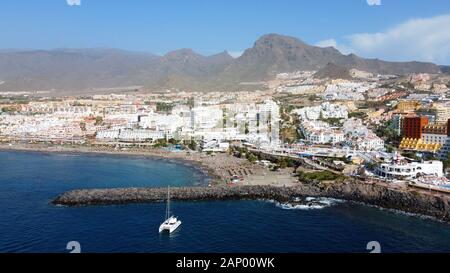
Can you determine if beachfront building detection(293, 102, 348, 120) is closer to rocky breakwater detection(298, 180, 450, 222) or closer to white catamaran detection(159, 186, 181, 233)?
rocky breakwater detection(298, 180, 450, 222)

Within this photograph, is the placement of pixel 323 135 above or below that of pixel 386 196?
above

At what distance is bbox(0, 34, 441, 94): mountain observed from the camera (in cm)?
3634

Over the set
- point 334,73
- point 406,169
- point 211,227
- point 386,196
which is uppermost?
point 334,73

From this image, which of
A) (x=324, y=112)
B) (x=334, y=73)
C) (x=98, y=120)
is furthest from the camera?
(x=334, y=73)

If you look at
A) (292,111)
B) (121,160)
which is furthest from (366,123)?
(121,160)

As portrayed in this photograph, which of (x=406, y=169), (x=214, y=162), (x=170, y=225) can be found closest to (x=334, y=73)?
(x=214, y=162)

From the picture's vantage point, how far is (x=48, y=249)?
165 inches

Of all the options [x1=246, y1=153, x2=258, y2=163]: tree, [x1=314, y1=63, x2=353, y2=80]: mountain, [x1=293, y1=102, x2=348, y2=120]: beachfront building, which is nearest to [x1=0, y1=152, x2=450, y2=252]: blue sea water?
[x1=246, y1=153, x2=258, y2=163]: tree

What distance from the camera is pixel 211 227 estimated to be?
506 centimetres

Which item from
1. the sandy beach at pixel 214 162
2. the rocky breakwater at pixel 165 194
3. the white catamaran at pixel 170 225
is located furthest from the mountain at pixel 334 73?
the white catamaran at pixel 170 225

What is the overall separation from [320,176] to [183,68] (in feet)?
121

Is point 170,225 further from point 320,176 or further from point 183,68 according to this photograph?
point 183,68

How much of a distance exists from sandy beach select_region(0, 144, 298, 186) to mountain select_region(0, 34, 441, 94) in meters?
20.7

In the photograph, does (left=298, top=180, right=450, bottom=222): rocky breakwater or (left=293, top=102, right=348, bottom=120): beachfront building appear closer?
(left=298, top=180, right=450, bottom=222): rocky breakwater
